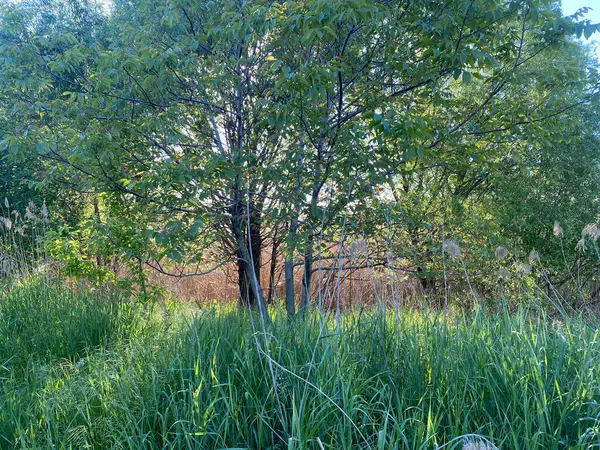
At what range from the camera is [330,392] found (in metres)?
2.02

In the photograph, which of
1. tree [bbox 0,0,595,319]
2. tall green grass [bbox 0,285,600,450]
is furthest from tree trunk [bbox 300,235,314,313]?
tall green grass [bbox 0,285,600,450]

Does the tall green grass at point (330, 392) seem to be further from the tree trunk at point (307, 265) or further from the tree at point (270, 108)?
the tree trunk at point (307, 265)

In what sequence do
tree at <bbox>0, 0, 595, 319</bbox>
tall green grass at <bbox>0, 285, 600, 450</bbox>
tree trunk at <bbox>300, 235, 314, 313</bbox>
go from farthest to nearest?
1. tree trunk at <bbox>300, 235, 314, 313</bbox>
2. tree at <bbox>0, 0, 595, 319</bbox>
3. tall green grass at <bbox>0, 285, 600, 450</bbox>

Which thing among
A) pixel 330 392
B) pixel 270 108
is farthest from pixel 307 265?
pixel 330 392

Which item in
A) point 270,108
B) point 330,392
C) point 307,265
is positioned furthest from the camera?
point 307,265

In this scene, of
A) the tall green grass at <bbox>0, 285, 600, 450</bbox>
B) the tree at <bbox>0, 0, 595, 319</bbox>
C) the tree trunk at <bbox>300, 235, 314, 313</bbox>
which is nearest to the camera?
the tall green grass at <bbox>0, 285, 600, 450</bbox>

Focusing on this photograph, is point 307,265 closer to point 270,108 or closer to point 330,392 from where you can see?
point 270,108

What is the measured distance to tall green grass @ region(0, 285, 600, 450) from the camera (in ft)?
5.98

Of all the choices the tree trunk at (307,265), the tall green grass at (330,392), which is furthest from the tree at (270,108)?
the tall green grass at (330,392)

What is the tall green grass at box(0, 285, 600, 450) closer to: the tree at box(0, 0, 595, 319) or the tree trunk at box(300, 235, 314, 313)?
the tree at box(0, 0, 595, 319)

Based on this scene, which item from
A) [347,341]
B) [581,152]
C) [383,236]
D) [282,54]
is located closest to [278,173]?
[282,54]

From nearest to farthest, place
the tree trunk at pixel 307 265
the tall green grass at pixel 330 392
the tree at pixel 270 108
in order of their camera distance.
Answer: the tall green grass at pixel 330 392
the tree at pixel 270 108
the tree trunk at pixel 307 265

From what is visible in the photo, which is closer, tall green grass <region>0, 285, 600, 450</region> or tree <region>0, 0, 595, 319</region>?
tall green grass <region>0, 285, 600, 450</region>

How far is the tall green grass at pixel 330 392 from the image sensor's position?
1.82 meters
